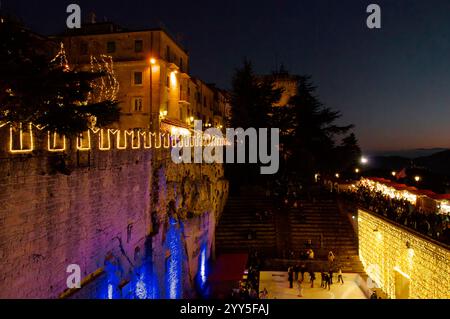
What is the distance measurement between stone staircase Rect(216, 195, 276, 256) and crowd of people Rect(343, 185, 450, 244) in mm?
6782

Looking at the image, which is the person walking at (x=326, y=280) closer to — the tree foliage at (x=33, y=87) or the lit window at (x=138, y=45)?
the tree foliage at (x=33, y=87)

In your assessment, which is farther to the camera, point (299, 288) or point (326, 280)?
point (326, 280)

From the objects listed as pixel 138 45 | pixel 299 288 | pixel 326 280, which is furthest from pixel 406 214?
pixel 138 45

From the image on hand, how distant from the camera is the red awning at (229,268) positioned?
20.2 m

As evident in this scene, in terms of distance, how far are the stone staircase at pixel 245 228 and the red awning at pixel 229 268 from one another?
3766 mm

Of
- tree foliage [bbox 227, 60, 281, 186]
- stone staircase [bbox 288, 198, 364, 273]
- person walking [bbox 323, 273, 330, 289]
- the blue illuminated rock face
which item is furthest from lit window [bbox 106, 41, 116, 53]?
person walking [bbox 323, 273, 330, 289]

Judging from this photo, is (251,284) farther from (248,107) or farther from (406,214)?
(248,107)

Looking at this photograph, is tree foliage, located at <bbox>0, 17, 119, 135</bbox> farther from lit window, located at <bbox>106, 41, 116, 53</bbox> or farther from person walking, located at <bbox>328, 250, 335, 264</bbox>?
lit window, located at <bbox>106, 41, 116, 53</bbox>

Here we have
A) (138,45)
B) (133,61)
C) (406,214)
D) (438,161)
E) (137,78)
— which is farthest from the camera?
(438,161)

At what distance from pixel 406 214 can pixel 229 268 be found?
32.7 feet

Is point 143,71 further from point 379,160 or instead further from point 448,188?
point 379,160

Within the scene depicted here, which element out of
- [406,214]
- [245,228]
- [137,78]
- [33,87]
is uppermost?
[137,78]

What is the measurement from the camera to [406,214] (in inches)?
773

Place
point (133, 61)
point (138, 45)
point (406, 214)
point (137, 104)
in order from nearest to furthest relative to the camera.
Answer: point (406, 214), point (133, 61), point (138, 45), point (137, 104)
